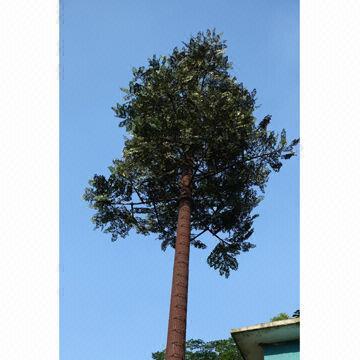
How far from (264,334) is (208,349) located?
2612 cm

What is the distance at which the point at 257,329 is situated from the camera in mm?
12586

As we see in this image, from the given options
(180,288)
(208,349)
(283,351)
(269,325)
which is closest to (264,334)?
(269,325)

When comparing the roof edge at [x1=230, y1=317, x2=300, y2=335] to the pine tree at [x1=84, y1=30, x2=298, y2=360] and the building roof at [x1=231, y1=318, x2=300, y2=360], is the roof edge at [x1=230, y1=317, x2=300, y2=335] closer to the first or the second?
the building roof at [x1=231, y1=318, x2=300, y2=360]

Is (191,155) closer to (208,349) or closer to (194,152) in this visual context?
(194,152)

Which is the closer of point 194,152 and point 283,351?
point 283,351

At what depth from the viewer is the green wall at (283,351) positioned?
13102mm

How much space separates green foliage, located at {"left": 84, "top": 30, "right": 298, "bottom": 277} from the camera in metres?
21.5

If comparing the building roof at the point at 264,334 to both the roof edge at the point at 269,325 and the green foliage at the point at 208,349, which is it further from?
the green foliage at the point at 208,349

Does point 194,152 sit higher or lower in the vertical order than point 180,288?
higher

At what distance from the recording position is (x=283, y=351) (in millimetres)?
13258

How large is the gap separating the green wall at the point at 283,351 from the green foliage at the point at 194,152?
30.3ft

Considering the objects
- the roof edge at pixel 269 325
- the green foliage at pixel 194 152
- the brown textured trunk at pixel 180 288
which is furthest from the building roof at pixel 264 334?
the green foliage at pixel 194 152
